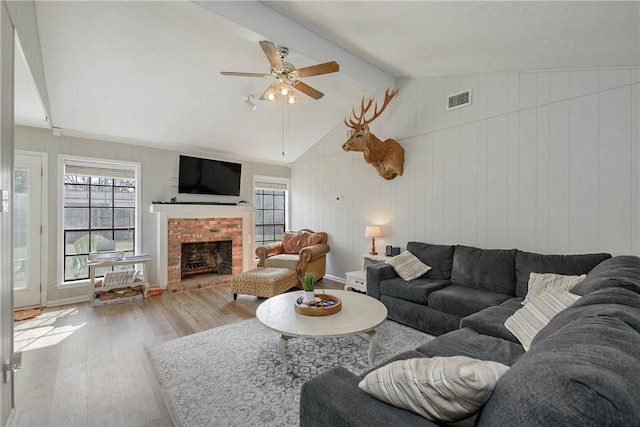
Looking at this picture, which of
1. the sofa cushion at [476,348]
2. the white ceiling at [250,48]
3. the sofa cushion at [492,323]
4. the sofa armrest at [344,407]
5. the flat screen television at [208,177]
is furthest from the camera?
the flat screen television at [208,177]

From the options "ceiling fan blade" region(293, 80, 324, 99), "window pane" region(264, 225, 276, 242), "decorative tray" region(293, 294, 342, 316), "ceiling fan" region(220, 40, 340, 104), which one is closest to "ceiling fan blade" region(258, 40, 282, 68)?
"ceiling fan" region(220, 40, 340, 104)

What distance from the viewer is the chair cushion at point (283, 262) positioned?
15.3 ft

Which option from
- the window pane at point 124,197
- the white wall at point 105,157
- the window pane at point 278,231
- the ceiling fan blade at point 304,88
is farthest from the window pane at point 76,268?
the ceiling fan blade at point 304,88

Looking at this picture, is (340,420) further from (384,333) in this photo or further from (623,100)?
(623,100)

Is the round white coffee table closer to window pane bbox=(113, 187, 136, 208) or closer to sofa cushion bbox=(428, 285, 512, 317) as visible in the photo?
sofa cushion bbox=(428, 285, 512, 317)

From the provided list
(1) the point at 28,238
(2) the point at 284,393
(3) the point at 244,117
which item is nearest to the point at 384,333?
(2) the point at 284,393

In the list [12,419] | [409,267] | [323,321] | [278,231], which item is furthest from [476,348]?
[278,231]

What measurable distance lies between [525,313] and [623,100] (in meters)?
2.32

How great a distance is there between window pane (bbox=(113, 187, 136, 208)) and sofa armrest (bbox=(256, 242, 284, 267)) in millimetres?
2166

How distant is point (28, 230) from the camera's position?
12.4 feet

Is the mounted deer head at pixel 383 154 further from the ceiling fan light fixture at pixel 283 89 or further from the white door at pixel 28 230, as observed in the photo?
the white door at pixel 28 230

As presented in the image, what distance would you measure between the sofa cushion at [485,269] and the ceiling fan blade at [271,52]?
9.41ft

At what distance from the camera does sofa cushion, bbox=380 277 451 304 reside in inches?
122

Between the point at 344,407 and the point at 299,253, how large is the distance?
4.02 m
